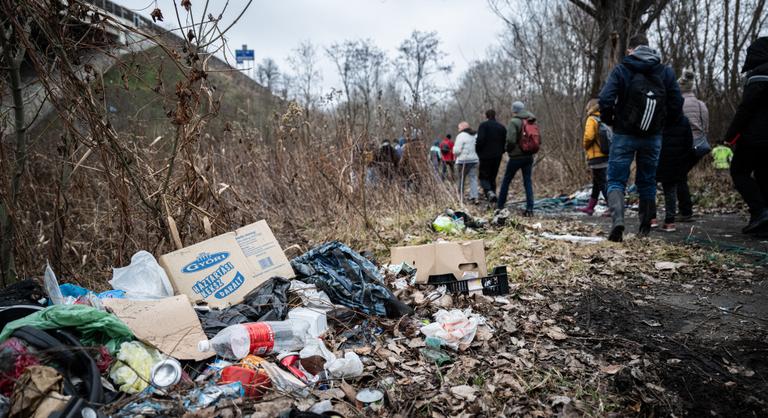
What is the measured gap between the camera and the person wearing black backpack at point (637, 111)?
4078 millimetres

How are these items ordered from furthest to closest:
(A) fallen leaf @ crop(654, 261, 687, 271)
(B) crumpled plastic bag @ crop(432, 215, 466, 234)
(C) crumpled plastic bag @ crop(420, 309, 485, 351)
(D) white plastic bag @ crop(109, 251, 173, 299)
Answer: (B) crumpled plastic bag @ crop(432, 215, 466, 234)
(A) fallen leaf @ crop(654, 261, 687, 271)
(D) white plastic bag @ crop(109, 251, 173, 299)
(C) crumpled plastic bag @ crop(420, 309, 485, 351)

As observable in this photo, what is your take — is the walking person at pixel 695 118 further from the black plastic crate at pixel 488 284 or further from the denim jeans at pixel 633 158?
the black plastic crate at pixel 488 284

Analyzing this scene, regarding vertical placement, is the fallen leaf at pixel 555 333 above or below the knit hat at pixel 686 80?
below

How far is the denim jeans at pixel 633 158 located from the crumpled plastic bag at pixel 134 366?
13.4 feet

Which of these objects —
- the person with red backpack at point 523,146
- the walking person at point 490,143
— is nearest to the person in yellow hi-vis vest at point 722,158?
the walking person at point 490,143

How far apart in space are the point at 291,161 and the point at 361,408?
474 cm

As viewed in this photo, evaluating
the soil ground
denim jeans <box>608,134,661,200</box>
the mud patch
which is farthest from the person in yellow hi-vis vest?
the mud patch

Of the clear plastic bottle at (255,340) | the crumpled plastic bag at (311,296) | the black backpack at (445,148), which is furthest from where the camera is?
the black backpack at (445,148)

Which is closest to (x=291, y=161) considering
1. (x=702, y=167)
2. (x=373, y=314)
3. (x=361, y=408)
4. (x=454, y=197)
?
(x=454, y=197)

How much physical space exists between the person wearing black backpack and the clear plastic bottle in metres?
3.27

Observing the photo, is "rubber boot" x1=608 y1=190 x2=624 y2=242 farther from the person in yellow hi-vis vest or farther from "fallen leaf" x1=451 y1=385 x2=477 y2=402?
the person in yellow hi-vis vest

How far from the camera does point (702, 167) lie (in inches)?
373

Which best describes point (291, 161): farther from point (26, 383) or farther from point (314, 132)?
point (26, 383)

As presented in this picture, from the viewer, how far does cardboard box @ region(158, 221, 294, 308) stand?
2.86m
